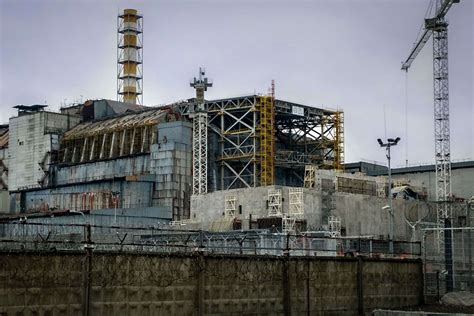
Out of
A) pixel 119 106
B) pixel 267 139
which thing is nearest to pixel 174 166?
pixel 267 139

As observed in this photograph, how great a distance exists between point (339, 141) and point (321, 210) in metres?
30.9

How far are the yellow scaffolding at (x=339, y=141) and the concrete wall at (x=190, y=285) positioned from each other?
7079 centimetres

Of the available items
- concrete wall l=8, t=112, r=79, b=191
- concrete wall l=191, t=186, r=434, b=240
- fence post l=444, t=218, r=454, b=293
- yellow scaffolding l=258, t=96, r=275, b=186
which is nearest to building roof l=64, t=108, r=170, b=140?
concrete wall l=8, t=112, r=79, b=191

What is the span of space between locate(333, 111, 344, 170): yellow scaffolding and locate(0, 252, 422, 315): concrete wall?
70.8 metres

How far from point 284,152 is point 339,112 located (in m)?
11.8

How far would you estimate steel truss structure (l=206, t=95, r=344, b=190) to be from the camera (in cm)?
11619

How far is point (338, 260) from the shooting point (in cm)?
5003

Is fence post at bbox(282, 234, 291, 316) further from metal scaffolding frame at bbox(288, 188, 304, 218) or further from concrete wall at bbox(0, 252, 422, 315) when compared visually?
metal scaffolding frame at bbox(288, 188, 304, 218)

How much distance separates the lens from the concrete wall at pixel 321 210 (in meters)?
96.9

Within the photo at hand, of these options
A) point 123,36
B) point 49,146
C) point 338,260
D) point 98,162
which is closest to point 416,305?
point 338,260

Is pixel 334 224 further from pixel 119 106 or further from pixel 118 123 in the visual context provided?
pixel 119 106

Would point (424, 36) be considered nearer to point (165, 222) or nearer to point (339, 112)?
point (339, 112)

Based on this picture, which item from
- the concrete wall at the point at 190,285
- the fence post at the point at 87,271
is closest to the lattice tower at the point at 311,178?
the concrete wall at the point at 190,285

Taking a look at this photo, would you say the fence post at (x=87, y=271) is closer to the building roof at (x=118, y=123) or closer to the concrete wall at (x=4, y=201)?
the building roof at (x=118, y=123)
